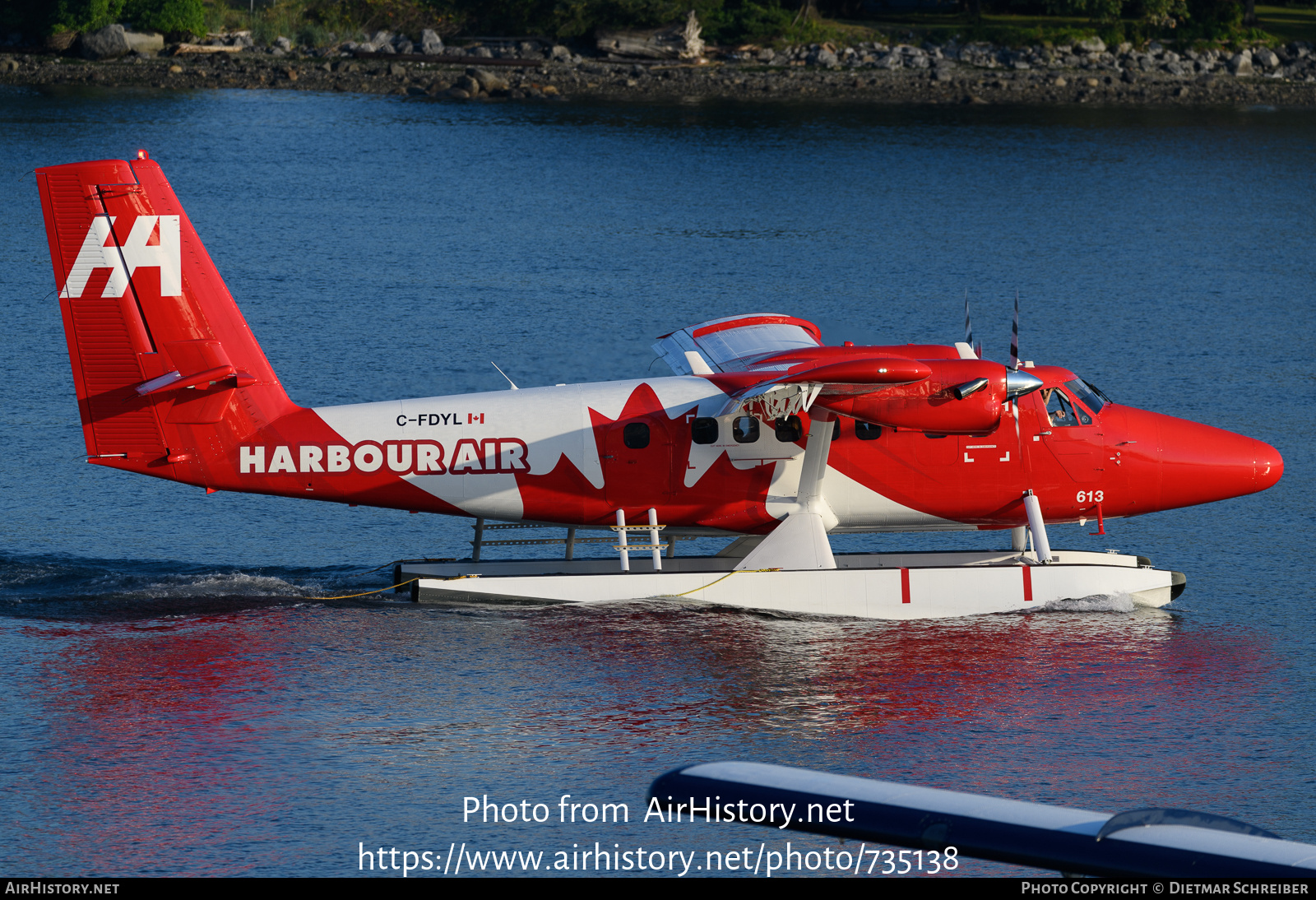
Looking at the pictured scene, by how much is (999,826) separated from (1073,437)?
657 inches

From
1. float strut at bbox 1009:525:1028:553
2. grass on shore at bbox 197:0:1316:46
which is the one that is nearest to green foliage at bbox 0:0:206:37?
grass on shore at bbox 197:0:1316:46

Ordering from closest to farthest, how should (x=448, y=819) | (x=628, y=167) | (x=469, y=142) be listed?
(x=448, y=819) < (x=628, y=167) < (x=469, y=142)

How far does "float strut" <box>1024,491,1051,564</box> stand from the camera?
74.1 ft

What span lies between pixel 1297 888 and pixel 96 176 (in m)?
19.7

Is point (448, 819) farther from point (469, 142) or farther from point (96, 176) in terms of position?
point (469, 142)

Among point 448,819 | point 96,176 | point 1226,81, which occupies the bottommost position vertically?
point 448,819

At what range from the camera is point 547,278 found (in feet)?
158

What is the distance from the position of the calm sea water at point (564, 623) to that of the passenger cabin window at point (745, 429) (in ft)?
9.05

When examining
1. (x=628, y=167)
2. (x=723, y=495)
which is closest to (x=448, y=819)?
(x=723, y=495)

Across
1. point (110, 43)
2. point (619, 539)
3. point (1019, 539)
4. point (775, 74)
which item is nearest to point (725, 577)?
point (619, 539)

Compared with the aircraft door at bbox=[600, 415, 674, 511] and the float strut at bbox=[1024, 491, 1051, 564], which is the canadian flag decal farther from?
the float strut at bbox=[1024, 491, 1051, 564]

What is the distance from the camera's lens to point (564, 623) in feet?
72.0

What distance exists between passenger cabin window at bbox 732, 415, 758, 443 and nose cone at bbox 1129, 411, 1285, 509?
599 centimetres

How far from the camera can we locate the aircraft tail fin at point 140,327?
21625mm
